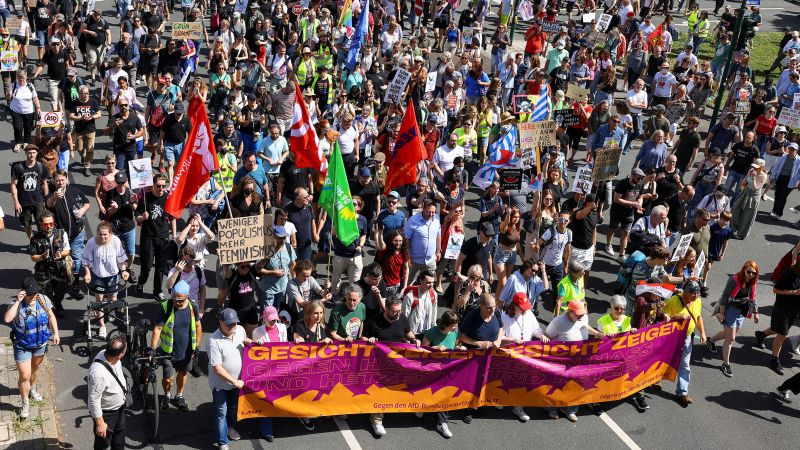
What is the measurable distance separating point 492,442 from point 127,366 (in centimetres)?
436

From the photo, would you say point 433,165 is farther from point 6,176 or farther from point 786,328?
point 6,176

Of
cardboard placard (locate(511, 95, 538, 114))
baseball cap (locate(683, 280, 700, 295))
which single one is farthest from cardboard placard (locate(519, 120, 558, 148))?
baseball cap (locate(683, 280, 700, 295))

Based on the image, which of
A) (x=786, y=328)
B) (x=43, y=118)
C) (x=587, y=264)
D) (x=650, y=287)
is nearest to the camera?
(x=650, y=287)

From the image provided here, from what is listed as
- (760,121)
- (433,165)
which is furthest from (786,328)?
(760,121)

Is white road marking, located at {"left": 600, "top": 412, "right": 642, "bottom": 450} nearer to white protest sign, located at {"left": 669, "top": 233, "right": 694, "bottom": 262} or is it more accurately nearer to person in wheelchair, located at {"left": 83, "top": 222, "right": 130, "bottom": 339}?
white protest sign, located at {"left": 669, "top": 233, "right": 694, "bottom": 262}

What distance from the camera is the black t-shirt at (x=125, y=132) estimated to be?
14922 mm

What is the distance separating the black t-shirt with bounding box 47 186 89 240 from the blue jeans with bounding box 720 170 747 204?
11.9 meters

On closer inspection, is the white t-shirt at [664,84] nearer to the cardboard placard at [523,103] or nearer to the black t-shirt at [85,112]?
the cardboard placard at [523,103]

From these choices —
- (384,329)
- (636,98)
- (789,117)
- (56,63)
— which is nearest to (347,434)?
(384,329)

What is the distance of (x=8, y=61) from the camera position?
18.1 metres

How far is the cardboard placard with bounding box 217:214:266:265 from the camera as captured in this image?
34.5 ft

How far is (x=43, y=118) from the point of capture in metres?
14.9

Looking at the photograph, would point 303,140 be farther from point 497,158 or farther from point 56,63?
point 56,63

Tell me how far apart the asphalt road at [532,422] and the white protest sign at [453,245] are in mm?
2416
